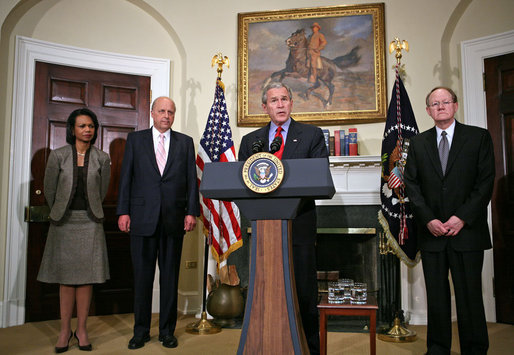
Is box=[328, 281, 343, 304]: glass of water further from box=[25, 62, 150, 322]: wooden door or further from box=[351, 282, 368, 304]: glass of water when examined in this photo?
box=[25, 62, 150, 322]: wooden door

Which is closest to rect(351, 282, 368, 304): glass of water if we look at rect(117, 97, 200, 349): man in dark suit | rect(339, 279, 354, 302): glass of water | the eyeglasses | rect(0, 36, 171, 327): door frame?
rect(339, 279, 354, 302): glass of water

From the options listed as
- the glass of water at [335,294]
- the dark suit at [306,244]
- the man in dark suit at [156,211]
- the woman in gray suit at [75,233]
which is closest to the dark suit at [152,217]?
the man in dark suit at [156,211]

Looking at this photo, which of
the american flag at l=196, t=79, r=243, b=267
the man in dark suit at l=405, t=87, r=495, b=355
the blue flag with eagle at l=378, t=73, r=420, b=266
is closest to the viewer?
the man in dark suit at l=405, t=87, r=495, b=355

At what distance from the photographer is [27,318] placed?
400cm

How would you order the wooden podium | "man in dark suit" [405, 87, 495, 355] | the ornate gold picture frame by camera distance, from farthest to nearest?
the ornate gold picture frame < "man in dark suit" [405, 87, 495, 355] < the wooden podium

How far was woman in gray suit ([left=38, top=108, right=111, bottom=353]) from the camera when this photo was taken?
10.3 ft

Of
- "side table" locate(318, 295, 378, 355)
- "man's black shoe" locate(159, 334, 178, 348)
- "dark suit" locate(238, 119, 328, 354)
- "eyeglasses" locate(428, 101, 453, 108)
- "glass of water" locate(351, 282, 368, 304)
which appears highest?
"eyeglasses" locate(428, 101, 453, 108)

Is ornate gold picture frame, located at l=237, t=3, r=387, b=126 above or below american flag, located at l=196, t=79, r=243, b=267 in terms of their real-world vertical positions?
above

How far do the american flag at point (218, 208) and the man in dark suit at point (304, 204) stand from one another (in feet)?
4.12

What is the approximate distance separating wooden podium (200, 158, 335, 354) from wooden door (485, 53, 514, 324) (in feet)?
9.36

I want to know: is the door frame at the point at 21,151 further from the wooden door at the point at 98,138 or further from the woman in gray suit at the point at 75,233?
the woman in gray suit at the point at 75,233

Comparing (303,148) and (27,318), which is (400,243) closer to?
(303,148)

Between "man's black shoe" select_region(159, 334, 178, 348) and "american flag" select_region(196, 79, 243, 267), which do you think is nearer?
"man's black shoe" select_region(159, 334, 178, 348)

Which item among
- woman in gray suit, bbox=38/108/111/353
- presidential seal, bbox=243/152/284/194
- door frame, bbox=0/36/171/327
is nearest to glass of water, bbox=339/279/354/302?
presidential seal, bbox=243/152/284/194
